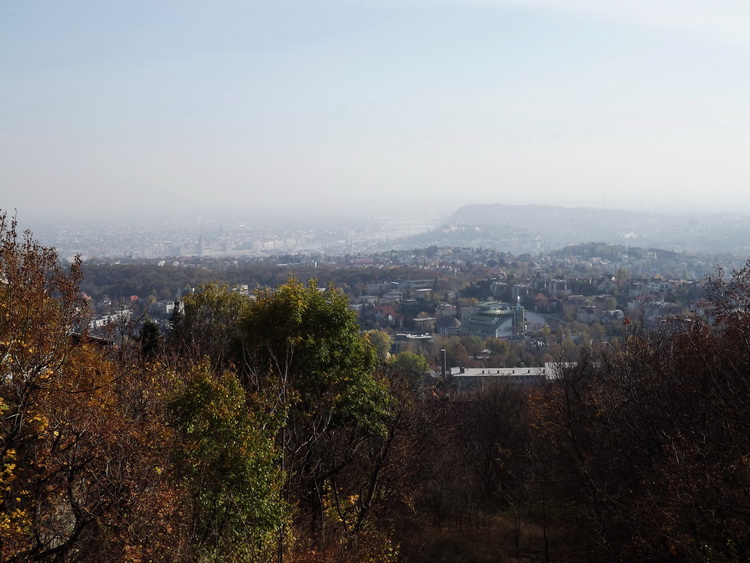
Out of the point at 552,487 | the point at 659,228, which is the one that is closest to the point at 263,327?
the point at 552,487

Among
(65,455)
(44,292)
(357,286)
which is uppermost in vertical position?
(44,292)

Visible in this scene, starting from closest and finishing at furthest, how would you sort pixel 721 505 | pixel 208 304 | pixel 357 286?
1. pixel 721 505
2. pixel 208 304
3. pixel 357 286

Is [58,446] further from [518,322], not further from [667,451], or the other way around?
[518,322]

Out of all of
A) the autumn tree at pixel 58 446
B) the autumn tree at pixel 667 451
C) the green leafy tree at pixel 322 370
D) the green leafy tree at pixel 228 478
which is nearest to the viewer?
the autumn tree at pixel 58 446

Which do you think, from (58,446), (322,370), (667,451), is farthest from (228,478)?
(667,451)

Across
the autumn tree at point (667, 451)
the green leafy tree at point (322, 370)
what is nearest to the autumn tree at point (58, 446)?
the green leafy tree at point (322, 370)

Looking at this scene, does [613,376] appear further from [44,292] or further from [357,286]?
[357,286]

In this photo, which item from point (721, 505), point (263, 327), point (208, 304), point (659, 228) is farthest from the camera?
point (659, 228)

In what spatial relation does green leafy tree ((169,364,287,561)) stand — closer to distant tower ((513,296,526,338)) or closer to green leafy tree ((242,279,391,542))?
green leafy tree ((242,279,391,542))

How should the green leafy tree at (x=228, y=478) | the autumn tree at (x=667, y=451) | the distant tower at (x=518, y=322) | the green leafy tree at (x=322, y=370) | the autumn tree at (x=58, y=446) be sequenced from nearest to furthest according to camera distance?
the autumn tree at (x=58, y=446)
the autumn tree at (x=667, y=451)
the green leafy tree at (x=228, y=478)
the green leafy tree at (x=322, y=370)
the distant tower at (x=518, y=322)

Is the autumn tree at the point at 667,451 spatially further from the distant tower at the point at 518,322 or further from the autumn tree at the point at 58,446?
the distant tower at the point at 518,322

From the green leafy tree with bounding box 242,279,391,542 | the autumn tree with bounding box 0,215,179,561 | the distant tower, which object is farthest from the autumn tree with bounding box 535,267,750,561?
the distant tower
